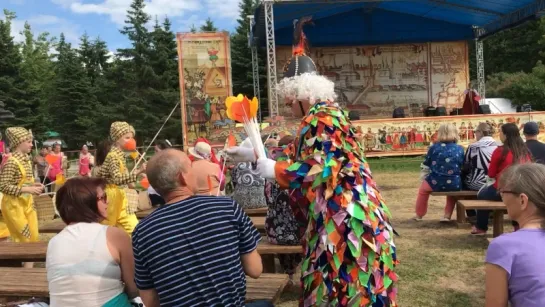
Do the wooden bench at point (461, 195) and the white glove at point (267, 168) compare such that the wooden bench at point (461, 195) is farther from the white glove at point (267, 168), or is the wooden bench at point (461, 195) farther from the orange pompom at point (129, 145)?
the white glove at point (267, 168)

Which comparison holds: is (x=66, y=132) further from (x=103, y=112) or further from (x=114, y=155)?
(x=114, y=155)

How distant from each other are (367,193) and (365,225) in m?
0.18

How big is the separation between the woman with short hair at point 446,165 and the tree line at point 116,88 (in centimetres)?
2790

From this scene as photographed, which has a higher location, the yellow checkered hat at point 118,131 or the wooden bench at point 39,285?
the yellow checkered hat at point 118,131

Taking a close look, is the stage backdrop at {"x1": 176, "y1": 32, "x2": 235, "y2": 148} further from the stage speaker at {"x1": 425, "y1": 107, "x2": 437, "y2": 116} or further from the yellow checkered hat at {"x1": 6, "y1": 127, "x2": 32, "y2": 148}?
the yellow checkered hat at {"x1": 6, "y1": 127, "x2": 32, "y2": 148}

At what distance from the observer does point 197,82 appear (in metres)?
18.0

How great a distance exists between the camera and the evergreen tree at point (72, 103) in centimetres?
3753

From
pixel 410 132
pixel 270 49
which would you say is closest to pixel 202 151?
pixel 270 49

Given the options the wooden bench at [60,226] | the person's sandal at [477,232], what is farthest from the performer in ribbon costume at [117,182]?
the person's sandal at [477,232]

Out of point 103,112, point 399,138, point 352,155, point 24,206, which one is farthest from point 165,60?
point 352,155

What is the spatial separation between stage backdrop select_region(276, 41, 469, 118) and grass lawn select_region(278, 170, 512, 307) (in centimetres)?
1450

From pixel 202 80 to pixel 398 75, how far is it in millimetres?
9206

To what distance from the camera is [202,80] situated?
1803cm

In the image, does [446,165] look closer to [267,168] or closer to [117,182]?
[117,182]
